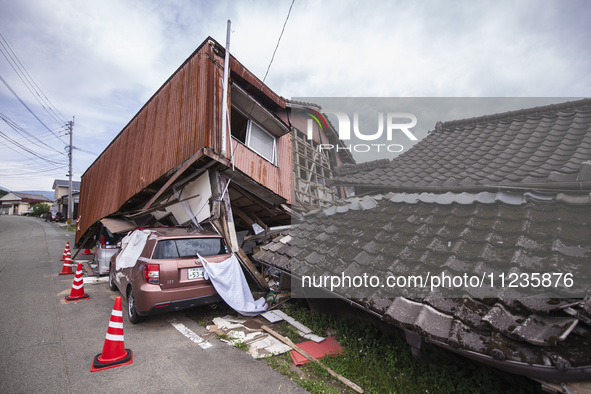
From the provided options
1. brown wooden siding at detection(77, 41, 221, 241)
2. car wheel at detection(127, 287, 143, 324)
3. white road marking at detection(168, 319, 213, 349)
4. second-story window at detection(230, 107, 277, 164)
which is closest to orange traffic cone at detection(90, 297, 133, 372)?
white road marking at detection(168, 319, 213, 349)

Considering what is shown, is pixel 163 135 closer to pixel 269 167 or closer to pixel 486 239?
pixel 269 167

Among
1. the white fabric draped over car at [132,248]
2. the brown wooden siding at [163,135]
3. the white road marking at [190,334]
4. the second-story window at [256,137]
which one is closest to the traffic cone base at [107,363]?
the white road marking at [190,334]

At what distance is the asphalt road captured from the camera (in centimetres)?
323

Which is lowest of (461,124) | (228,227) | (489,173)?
(228,227)

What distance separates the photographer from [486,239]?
292 cm

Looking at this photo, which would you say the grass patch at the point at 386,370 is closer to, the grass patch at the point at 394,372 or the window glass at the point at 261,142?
the grass patch at the point at 394,372

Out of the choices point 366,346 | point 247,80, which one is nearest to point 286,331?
point 366,346

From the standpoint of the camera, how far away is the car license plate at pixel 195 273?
17.0 ft

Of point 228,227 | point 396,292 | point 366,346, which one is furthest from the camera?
point 228,227

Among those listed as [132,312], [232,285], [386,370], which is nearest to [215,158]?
[232,285]

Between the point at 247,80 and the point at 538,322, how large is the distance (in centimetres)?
929

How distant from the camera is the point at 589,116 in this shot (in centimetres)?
467

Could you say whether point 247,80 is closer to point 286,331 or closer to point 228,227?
point 228,227

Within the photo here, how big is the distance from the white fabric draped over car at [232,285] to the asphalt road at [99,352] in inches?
30.6
